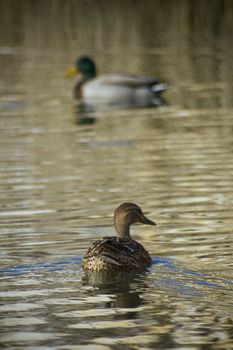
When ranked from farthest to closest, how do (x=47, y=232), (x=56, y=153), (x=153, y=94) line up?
(x=153, y=94)
(x=56, y=153)
(x=47, y=232)

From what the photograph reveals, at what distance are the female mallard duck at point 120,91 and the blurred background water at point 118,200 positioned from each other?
345 millimetres

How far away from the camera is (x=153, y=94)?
2091 cm

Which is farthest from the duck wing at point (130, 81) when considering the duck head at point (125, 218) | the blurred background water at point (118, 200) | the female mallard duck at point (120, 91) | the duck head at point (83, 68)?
the duck head at point (125, 218)

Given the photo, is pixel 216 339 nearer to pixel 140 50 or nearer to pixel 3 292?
pixel 3 292

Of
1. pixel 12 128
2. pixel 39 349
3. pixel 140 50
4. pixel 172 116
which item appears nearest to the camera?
pixel 39 349

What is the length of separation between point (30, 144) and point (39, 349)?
8.64 m

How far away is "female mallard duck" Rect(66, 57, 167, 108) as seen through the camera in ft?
68.6

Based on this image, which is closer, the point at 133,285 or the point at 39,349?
the point at 39,349

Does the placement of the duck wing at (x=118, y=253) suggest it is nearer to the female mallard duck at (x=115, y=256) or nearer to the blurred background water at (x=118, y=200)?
the female mallard duck at (x=115, y=256)

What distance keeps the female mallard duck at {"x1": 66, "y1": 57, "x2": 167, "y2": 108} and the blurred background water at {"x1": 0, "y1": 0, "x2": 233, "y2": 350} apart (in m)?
0.34

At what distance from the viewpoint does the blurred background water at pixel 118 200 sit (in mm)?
7562

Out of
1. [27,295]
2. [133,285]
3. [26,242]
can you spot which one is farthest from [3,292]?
[26,242]

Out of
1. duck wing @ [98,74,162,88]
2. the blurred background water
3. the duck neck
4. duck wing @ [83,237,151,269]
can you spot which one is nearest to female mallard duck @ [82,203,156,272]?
duck wing @ [83,237,151,269]

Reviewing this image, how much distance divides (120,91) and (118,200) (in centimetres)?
1012
